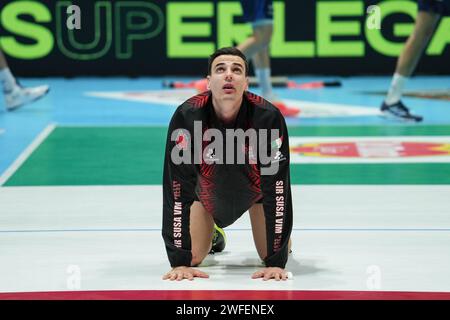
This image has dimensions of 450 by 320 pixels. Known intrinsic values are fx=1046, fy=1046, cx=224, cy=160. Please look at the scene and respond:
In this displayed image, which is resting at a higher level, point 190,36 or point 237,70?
point 237,70

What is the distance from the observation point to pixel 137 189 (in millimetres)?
7379

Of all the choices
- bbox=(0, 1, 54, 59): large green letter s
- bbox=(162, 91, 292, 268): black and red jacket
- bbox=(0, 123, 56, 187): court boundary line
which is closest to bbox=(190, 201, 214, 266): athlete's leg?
bbox=(162, 91, 292, 268): black and red jacket

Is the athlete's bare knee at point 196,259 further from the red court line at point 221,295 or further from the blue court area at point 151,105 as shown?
the blue court area at point 151,105

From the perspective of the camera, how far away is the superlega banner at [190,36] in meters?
14.7

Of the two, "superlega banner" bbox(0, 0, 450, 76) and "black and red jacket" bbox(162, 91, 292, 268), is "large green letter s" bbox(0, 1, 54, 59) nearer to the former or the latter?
"superlega banner" bbox(0, 0, 450, 76)

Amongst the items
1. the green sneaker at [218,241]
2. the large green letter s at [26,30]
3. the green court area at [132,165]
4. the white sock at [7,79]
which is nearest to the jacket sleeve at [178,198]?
the green sneaker at [218,241]

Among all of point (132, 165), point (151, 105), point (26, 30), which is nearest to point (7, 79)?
point (151, 105)

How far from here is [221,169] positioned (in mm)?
4953

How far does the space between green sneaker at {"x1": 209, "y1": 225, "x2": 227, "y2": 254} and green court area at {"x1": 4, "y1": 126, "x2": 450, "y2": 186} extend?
7.28ft

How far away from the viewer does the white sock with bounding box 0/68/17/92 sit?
11.6m

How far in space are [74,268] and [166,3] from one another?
10049 millimetres

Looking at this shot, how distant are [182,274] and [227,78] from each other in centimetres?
92

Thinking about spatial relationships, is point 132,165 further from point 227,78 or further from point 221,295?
point 221,295
